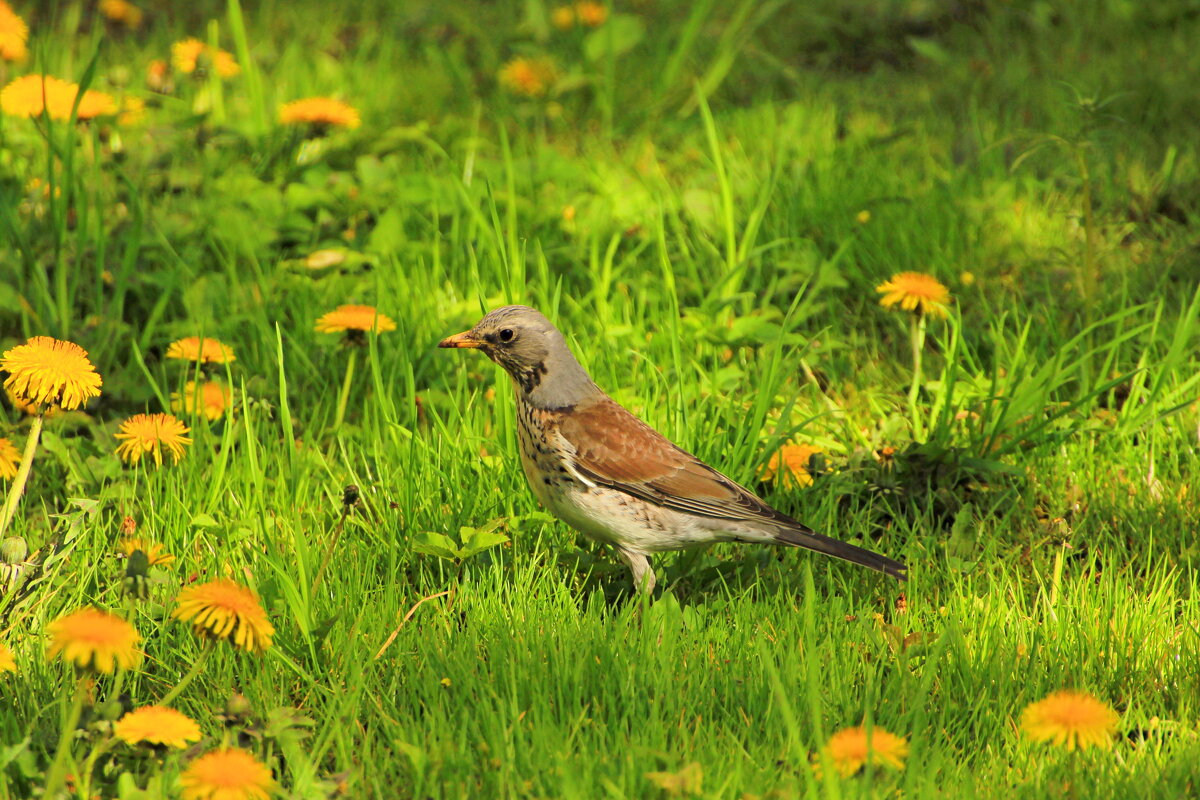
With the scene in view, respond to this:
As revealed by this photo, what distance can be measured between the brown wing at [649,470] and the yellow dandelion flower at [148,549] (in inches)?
49.5

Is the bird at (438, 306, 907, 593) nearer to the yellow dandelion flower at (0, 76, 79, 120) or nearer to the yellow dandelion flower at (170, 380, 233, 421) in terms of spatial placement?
the yellow dandelion flower at (170, 380, 233, 421)

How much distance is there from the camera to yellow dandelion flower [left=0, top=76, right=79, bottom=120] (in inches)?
207

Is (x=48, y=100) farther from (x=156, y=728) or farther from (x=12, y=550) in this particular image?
(x=156, y=728)

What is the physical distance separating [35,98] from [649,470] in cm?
317

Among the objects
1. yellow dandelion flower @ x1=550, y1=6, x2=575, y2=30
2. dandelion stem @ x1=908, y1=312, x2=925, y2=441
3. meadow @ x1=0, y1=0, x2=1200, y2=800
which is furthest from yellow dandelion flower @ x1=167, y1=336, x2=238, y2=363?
yellow dandelion flower @ x1=550, y1=6, x2=575, y2=30

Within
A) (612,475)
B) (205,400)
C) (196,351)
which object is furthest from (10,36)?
(612,475)

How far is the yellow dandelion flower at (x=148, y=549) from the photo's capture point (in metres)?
3.75

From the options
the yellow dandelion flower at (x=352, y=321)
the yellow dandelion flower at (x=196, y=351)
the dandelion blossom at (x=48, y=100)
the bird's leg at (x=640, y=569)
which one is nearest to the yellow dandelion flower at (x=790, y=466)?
the bird's leg at (x=640, y=569)

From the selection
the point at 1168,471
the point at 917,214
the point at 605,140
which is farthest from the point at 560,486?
the point at 605,140

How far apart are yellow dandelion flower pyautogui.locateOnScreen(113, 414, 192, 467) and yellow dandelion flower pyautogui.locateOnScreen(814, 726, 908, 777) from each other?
2.29m

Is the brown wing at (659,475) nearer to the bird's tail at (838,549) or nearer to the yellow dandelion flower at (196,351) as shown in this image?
the bird's tail at (838,549)

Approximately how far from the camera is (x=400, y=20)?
7.91 m

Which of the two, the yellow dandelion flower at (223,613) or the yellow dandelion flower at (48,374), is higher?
the yellow dandelion flower at (48,374)

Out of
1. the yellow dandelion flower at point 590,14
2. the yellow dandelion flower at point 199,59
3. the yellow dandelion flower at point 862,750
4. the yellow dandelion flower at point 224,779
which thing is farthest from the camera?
the yellow dandelion flower at point 590,14
